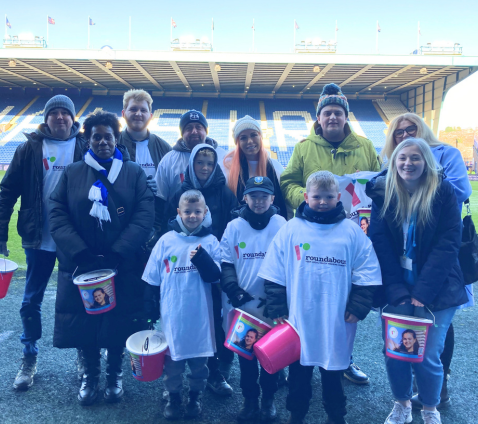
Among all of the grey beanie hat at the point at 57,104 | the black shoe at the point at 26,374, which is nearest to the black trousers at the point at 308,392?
the black shoe at the point at 26,374

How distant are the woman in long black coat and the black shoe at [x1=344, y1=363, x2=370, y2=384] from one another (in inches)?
65.9

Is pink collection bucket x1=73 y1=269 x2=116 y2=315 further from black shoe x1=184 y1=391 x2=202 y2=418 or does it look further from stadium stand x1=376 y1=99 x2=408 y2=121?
stadium stand x1=376 y1=99 x2=408 y2=121

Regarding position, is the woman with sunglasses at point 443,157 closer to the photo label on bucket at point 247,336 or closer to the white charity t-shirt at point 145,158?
the photo label on bucket at point 247,336

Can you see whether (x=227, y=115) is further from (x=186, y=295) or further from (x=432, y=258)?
(x=432, y=258)

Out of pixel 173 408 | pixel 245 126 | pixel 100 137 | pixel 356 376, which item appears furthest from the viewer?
pixel 245 126

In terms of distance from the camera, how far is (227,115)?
90.1 feet

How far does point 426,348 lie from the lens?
2266 mm

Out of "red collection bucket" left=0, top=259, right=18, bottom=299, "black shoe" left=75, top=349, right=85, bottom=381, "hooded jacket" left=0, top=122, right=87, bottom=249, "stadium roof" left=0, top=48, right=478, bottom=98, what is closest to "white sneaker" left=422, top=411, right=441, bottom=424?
"black shoe" left=75, top=349, right=85, bottom=381

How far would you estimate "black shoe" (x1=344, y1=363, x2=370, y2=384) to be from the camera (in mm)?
2918

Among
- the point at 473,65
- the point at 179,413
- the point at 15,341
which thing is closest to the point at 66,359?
the point at 15,341

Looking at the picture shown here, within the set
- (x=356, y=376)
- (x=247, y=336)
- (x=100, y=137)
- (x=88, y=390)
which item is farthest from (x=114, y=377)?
(x=356, y=376)

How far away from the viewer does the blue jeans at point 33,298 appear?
2.91 meters

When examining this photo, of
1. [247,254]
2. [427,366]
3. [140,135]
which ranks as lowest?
[427,366]

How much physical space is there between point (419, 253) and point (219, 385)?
1.69 meters
